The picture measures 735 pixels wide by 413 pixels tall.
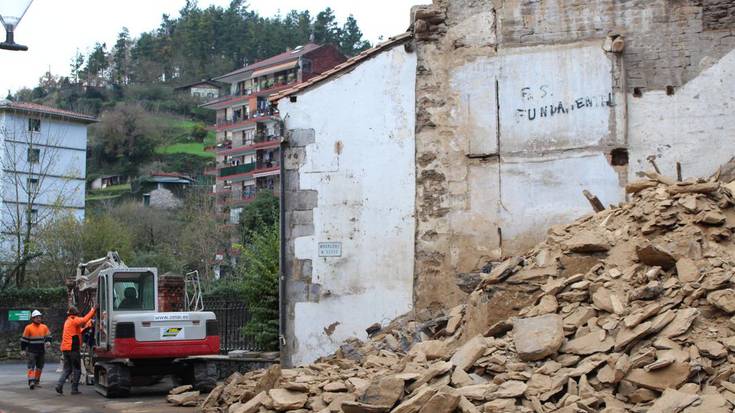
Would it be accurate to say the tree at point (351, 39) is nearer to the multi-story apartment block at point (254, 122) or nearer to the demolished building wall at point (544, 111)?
the multi-story apartment block at point (254, 122)

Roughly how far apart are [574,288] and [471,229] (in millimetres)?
4952

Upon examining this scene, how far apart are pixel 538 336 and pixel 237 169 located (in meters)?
64.3

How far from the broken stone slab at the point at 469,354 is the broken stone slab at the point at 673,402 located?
2144 mm

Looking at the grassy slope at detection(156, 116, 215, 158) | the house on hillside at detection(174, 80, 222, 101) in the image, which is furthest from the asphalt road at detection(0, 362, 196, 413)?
the house on hillside at detection(174, 80, 222, 101)

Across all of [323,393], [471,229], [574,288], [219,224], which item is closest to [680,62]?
[471,229]

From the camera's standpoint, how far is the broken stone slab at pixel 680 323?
→ 9.61m

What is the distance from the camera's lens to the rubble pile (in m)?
9.21

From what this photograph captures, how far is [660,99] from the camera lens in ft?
50.1

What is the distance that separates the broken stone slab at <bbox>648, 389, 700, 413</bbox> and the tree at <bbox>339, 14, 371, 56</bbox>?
89304 mm

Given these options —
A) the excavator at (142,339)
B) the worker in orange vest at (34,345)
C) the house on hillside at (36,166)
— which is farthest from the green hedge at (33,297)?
the excavator at (142,339)

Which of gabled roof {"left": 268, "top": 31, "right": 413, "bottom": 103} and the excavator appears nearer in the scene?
gabled roof {"left": 268, "top": 31, "right": 413, "bottom": 103}

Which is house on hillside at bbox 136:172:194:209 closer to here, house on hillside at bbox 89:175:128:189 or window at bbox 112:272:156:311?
house on hillside at bbox 89:175:128:189

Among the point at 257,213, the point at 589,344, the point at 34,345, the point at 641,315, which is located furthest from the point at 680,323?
the point at 257,213

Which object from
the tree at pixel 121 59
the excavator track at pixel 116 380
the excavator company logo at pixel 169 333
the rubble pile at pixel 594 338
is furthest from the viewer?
the tree at pixel 121 59
